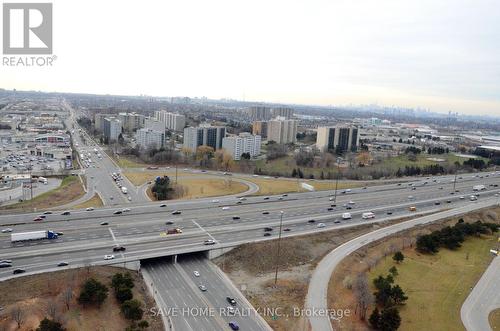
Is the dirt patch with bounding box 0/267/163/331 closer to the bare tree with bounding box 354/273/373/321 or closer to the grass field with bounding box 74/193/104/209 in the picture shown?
the bare tree with bounding box 354/273/373/321

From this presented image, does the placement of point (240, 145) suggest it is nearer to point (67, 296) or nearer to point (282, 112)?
point (67, 296)

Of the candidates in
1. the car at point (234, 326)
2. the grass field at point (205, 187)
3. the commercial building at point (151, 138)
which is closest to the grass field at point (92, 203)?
the grass field at point (205, 187)

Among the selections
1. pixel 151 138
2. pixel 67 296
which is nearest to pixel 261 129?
pixel 151 138

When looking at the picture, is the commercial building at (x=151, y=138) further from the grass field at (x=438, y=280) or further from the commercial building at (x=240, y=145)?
the grass field at (x=438, y=280)

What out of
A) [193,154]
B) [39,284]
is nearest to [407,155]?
[193,154]

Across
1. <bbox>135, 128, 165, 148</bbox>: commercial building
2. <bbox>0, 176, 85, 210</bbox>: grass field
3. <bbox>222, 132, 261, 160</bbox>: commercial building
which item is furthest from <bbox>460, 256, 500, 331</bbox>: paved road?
<bbox>135, 128, 165, 148</bbox>: commercial building

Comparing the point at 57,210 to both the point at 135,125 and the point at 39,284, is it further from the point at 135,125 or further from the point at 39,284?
the point at 135,125
